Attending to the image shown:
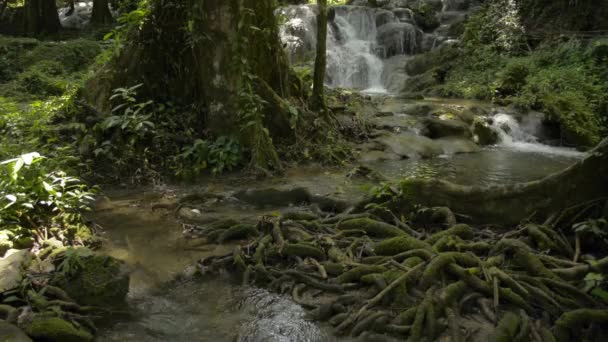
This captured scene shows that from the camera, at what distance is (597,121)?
1270cm

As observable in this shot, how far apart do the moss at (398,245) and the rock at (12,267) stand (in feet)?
10.8

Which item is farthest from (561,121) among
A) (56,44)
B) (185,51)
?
(56,44)

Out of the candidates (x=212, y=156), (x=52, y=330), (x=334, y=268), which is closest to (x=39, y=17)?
(x=212, y=156)

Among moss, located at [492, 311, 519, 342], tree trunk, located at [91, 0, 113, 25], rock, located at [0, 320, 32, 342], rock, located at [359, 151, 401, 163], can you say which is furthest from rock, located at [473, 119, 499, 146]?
tree trunk, located at [91, 0, 113, 25]

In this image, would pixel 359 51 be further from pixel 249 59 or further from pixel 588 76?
pixel 249 59

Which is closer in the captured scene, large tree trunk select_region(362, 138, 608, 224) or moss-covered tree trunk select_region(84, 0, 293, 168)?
large tree trunk select_region(362, 138, 608, 224)

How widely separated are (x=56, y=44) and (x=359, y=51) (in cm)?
1211

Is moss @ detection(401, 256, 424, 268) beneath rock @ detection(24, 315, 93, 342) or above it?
above

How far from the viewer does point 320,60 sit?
10047 mm

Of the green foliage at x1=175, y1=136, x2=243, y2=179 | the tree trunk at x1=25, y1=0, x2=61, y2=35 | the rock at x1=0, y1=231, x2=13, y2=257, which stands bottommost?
the rock at x1=0, y1=231, x2=13, y2=257

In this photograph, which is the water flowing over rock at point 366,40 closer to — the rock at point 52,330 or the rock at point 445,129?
the rock at point 445,129

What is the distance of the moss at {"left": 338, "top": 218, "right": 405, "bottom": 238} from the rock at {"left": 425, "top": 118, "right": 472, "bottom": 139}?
6813 mm

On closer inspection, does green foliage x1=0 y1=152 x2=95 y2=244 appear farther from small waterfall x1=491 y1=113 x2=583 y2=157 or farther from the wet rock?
small waterfall x1=491 y1=113 x2=583 y2=157

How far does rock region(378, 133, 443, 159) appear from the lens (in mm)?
10398
